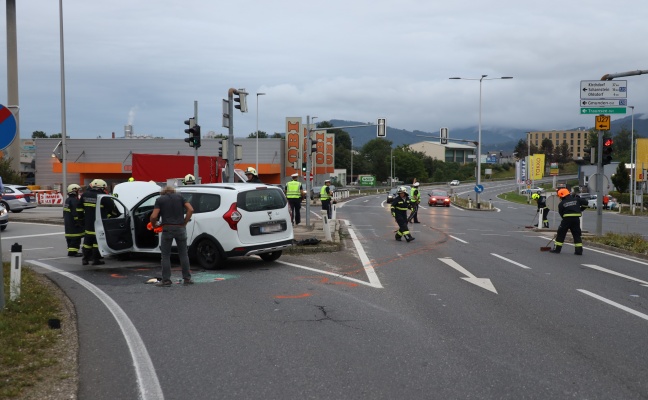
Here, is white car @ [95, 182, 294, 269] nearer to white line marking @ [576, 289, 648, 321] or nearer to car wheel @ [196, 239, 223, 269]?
car wheel @ [196, 239, 223, 269]

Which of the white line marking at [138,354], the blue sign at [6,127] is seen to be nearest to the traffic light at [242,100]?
the white line marking at [138,354]

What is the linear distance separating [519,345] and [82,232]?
9666mm

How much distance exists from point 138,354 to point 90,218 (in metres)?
6.92

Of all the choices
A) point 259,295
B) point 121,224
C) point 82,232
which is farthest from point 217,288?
point 82,232

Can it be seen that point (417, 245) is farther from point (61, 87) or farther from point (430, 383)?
point (61, 87)

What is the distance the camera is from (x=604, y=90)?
770 inches

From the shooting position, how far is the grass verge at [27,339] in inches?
207

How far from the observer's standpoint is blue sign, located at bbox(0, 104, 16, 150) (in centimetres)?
765

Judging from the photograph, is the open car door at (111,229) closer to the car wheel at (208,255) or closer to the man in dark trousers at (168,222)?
the car wheel at (208,255)

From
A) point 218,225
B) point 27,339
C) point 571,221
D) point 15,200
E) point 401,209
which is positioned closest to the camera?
point 27,339

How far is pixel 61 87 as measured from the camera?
28.4 meters

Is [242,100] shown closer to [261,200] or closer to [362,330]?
[261,200]

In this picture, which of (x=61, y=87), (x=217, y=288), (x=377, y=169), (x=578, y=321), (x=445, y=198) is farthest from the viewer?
(x=377, y=169)

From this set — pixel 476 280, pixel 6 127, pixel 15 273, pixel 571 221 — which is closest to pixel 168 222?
pixel 15 273
